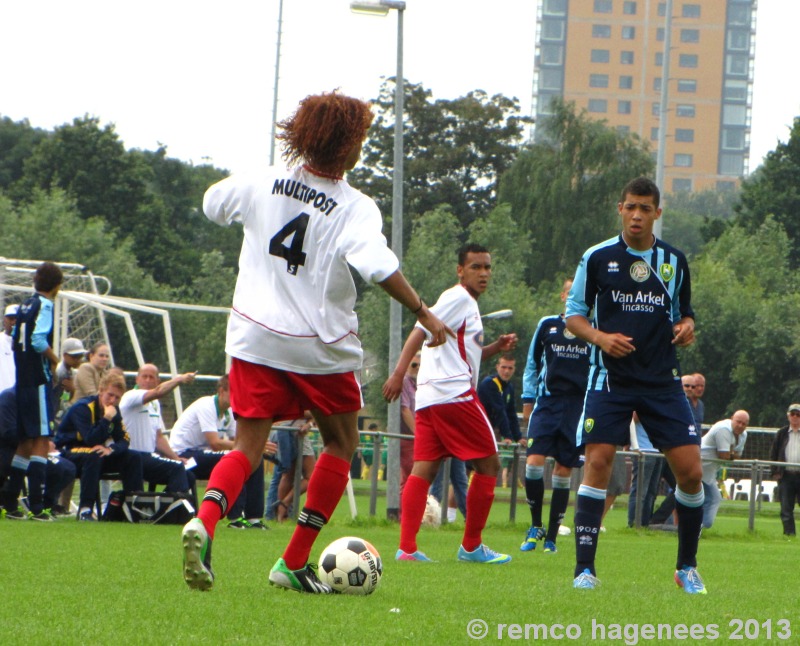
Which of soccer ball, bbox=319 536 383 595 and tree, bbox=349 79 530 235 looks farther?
tree, bbox=349 79 530 235

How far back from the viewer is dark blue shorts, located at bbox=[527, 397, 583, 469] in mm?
11672

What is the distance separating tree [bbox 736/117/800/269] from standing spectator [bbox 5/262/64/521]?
5707 cm

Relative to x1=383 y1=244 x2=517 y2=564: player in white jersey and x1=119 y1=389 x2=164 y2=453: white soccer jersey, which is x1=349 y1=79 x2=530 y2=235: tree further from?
x1=383 y1=244 x2=517 y2=564: player in white jersey

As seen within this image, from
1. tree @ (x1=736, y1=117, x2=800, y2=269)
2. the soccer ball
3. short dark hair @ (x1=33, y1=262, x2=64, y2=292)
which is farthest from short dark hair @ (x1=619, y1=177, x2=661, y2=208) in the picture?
tree @ (x1=736, y1=117, x2=800, y2=269)

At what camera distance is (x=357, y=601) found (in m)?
5.80

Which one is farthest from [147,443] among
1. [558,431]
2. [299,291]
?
[299,291]

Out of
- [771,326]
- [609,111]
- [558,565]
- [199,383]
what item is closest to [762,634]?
[558,565]

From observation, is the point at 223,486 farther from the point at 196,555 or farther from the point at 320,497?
the point at 320,497

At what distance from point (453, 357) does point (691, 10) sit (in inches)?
6220

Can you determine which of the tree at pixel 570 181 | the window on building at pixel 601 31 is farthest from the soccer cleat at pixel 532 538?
the window on building at pixel 601 31

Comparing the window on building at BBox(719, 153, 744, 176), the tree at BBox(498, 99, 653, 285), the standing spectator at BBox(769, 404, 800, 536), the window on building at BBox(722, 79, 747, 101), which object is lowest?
the standing spectator at BBox(769, 404, 800, 536)

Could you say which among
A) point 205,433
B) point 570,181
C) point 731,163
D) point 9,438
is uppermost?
point 731,163

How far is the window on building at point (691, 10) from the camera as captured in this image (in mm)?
159000

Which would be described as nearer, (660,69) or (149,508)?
(149,508)
